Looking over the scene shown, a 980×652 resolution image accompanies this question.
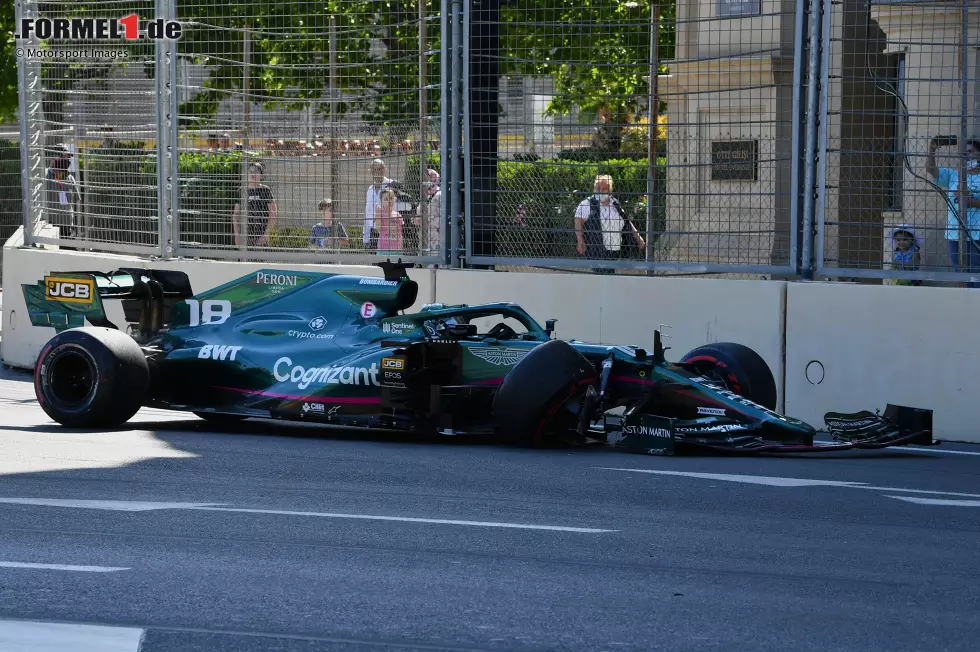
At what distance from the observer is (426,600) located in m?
4.56

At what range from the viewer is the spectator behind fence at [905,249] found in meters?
9.90

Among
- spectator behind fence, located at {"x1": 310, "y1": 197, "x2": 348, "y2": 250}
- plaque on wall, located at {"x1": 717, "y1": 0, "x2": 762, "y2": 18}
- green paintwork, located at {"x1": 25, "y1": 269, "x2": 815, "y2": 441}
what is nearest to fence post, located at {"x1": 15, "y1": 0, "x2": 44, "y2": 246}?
spectator behind fence, located at {"x1": 310, "y1": 197, "x2": 348, "y2": 250}

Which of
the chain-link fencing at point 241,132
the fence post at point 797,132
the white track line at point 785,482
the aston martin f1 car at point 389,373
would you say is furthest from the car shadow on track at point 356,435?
the chain-link fencing at point 241,132

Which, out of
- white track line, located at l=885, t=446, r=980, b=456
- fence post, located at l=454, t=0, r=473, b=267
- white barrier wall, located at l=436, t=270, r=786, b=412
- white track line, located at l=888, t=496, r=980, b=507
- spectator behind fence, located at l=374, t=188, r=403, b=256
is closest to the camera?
white track line, located at l=888, t=496, r=980, b=507

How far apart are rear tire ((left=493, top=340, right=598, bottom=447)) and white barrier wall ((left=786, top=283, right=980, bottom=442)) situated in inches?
96.7

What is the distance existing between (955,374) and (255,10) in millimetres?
7099

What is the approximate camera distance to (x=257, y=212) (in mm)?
12867

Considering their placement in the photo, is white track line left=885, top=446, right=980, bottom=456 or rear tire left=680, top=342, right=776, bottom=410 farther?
rear tire left=680, top=342, right=776, bottom=410

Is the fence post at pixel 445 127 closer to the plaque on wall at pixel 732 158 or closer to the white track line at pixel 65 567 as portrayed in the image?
the plaque on wall at pixel 732 158

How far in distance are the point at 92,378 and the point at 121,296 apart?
3.34ft

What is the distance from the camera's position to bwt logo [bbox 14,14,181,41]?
1319 centimetres

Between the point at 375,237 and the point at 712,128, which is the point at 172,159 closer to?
the point at 375,237

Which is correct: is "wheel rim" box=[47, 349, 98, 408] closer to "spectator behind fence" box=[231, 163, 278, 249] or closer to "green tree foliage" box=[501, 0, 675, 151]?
"spectator behind fence" box=[231, 163, 278, 249]

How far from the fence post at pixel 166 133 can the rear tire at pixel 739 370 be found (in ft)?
19.8
